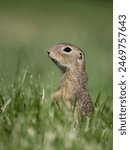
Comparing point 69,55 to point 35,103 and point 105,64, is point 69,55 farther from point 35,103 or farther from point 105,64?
point 105,64

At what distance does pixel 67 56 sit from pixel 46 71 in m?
2.05

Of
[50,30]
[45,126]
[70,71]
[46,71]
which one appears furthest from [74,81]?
[50,30]

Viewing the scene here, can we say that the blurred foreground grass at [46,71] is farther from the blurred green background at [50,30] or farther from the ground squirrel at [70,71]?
the ground squirrel at [70,71]

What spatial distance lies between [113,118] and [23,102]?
23.3 inches

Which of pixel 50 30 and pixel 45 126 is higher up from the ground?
pixel 50 30

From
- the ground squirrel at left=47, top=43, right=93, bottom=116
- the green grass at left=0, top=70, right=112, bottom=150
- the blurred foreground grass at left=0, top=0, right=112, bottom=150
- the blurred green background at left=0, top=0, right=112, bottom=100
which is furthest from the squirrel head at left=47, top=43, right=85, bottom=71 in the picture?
the blurred green background at left=0, top=0, right=112, bottom=100

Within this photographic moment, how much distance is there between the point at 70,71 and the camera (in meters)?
5.64

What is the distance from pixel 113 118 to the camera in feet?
16.5

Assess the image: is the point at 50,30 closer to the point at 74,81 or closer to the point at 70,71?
the point at 70,71

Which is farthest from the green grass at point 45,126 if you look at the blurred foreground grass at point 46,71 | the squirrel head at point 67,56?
the squirrel head at point 67,56

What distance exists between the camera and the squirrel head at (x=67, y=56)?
5633 millimetres

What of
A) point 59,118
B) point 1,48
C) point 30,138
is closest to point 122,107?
point 59,118

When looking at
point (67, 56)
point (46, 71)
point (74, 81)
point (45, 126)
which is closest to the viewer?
point (45, 126)

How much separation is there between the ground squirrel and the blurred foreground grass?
0.15 meters
